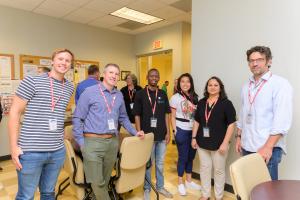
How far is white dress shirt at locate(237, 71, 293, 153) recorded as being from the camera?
1775mm

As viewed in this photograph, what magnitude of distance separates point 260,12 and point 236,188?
2.05 m

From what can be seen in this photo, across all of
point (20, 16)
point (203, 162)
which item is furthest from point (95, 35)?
point (203, 162)

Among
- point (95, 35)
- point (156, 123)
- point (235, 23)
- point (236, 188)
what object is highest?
point (95, 35)

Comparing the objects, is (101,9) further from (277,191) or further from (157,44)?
(277,191)

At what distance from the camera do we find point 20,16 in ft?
13.9

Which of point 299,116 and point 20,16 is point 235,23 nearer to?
point 299,116

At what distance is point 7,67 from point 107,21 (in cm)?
222

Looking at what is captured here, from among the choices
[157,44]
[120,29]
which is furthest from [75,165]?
[120,29]

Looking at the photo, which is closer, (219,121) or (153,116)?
(219,121)

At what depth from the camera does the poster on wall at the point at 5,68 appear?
405 centimetres

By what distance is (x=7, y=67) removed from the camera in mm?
4113

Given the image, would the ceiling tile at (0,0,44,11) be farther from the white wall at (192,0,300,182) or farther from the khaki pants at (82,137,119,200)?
the khaki pants at (82,137,119,200)

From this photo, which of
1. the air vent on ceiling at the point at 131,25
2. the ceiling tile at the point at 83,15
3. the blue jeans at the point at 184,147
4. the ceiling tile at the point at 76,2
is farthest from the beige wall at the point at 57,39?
the blue jeans at the point at 184,147

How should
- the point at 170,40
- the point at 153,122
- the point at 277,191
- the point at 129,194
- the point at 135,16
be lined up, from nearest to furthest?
the point at 277,191 → the point at 153,122 → the point at 129,194 → the point at 135,16 → the point at 170,40
